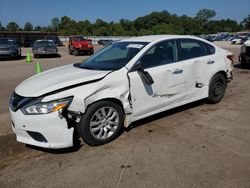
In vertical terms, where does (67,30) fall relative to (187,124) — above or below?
above

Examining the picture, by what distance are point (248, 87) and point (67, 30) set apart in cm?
10356

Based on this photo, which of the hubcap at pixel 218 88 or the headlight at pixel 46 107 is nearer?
the headlight at pixel 46 107

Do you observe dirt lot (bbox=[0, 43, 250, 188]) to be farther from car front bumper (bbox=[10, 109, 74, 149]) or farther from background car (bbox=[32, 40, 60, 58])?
background car (bbox=[32, 40, 60, 58])

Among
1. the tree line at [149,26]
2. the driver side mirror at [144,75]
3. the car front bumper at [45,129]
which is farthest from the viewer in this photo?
the tree line at [149,26]

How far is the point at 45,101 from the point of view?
12.1ft

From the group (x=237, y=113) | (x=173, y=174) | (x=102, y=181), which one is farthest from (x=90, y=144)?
(x=237, y=113)

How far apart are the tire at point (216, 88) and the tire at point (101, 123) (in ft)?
8.19

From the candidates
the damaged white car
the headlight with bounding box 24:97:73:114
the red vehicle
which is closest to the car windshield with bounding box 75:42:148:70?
the damaged white car

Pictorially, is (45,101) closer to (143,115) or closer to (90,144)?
(90,144)

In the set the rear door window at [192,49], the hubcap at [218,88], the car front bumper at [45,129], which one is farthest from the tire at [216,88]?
the car front bumper at [45,129]

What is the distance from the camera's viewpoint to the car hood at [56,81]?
385cm

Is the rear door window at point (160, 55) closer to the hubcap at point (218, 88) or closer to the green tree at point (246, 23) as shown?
the hubcap at point (218, 88)

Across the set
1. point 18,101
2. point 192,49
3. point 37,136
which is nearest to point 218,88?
point 192,49

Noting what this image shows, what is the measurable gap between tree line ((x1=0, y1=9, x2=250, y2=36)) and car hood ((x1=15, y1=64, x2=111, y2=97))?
98196 millimetres
